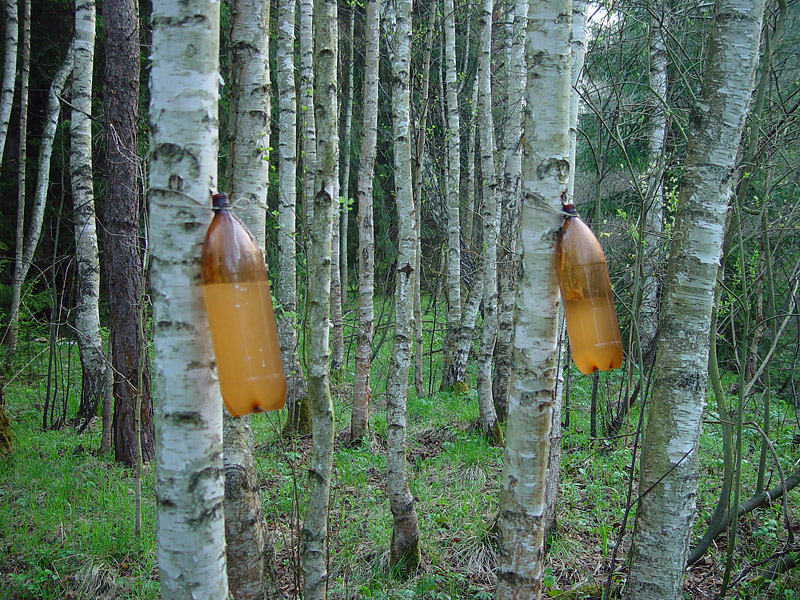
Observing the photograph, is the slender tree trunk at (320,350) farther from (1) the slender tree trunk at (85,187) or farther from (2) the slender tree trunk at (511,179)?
(1) the slender tree trunk at (85,187)

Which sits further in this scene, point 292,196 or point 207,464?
point 292,196

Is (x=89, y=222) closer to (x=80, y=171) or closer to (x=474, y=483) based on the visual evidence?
(x=80, y=171)

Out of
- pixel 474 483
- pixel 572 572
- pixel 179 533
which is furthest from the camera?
pixel 474 483

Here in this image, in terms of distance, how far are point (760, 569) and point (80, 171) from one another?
22.7 feet

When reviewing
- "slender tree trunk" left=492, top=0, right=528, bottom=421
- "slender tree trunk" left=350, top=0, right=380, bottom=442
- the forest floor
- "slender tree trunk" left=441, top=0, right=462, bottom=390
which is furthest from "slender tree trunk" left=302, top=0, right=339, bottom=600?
"slender tree trunk" left=441, top=0, right=462, bottom=390

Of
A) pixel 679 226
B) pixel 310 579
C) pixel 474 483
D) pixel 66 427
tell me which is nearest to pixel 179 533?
pixel 310 579

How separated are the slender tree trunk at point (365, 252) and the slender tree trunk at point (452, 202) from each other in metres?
1.54

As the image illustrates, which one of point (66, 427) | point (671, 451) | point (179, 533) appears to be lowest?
point (66, 427)

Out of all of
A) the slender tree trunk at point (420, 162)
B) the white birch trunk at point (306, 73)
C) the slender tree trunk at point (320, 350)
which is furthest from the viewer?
the slender tree trunk at point (420, 162)

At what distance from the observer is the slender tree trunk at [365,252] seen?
5770 millimetres

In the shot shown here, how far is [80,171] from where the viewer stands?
19.8 ft

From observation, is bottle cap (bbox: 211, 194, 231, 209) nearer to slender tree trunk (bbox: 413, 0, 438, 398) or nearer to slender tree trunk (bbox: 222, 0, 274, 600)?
slender tree trunk (bbox: 222, 0, 274, 600)

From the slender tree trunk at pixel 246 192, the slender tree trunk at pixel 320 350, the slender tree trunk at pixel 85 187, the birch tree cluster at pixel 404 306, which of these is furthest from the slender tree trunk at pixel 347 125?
the slender tree trunk at pixel 246 192

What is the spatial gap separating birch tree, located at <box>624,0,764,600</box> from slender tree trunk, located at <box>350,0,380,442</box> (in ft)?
12.2
